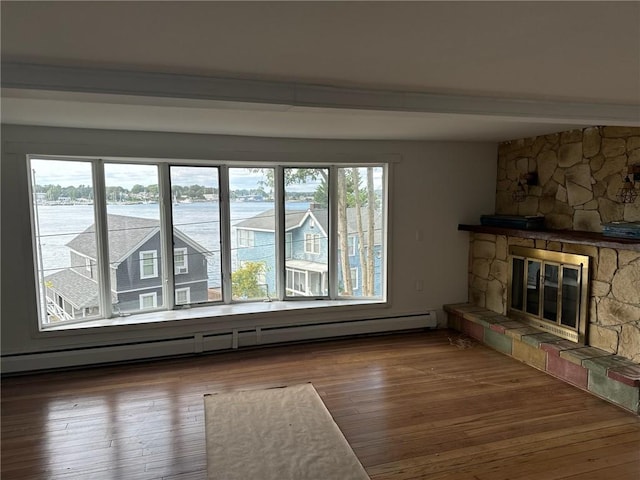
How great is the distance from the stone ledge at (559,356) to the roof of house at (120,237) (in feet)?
11.6

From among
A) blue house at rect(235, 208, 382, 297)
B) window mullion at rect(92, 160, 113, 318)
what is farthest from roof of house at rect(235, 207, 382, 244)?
window mullion at rect(92, 160, 113, 318)

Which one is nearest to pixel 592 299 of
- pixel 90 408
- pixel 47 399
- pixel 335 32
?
pixel 335 32

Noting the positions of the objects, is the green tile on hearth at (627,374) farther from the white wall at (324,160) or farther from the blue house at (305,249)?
the blue house at (305,249)

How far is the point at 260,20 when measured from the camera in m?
1.48

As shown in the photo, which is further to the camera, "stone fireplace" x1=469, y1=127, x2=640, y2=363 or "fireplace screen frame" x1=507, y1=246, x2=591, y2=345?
"fireplace screen frame" x1=507, y1=246, x2=591, y2=345

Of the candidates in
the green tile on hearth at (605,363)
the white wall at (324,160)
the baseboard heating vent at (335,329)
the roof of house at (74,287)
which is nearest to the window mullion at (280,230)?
the white wall at (324,160)

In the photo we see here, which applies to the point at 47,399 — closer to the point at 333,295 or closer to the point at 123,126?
the point at 123,126

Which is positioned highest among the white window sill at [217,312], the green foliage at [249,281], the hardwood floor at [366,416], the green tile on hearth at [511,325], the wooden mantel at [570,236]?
the wooden mantel at [570,236]

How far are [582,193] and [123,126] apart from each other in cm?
420

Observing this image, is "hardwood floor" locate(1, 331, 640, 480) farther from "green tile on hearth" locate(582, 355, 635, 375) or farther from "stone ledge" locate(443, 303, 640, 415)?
"green tile on hearth" locate(582, 355, 635, 375)

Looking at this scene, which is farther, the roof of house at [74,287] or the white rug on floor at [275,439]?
the roof of house at [74,287]

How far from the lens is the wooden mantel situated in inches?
130

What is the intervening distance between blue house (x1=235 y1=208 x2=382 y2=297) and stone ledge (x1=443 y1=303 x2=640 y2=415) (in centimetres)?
117

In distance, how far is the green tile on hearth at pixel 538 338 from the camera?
154 inches
